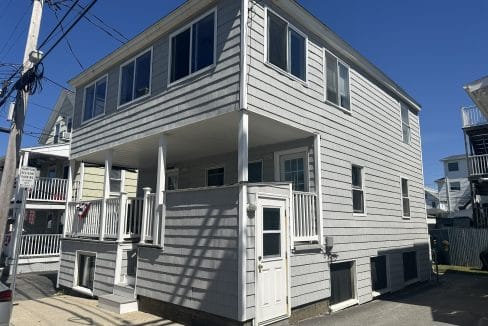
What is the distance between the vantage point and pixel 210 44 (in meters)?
8.35

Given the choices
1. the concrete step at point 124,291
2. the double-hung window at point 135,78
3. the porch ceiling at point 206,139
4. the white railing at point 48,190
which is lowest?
the concrete step at point 124,291

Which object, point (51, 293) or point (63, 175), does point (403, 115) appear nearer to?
point (51, 293)

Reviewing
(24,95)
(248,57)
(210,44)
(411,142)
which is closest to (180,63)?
(210,44)

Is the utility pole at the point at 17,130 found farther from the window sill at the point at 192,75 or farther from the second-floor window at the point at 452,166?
the second-floor window at the point at 452,166

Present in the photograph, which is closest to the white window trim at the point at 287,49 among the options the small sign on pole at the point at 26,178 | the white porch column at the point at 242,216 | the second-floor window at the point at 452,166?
the white porch column at the point at 242,216

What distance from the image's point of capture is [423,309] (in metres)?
9.02

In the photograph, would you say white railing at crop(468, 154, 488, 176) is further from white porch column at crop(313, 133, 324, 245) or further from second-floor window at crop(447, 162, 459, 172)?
second-floor window at crop(447, 162, 459, 172)

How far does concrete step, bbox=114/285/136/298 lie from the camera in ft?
30.0

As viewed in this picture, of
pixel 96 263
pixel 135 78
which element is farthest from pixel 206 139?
pixel 96 263

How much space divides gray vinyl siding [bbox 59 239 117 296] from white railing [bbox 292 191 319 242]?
5031 millimetres

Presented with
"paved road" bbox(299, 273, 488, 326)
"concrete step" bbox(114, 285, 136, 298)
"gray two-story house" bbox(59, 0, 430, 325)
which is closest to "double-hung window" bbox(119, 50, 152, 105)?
"gray two-story house" bbox(59, 0, 430, 325)

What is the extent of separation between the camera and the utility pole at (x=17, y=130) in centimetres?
816

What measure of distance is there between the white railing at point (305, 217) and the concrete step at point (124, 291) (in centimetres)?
428

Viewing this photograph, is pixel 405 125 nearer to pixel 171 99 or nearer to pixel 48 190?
pixel 171 99
